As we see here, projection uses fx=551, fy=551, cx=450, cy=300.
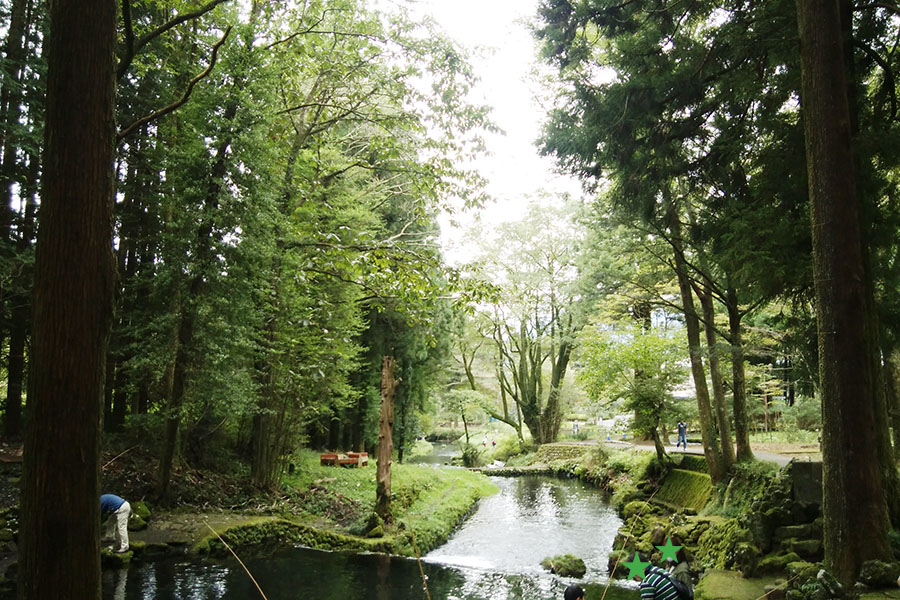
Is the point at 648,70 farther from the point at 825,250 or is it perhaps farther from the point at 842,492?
the point at 842,492

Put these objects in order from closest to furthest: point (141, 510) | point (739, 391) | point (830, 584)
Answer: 1. point (830, 584)
2. point (141, 510)
3. point (739, 391)

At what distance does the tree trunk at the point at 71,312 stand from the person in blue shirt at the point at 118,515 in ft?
21.0

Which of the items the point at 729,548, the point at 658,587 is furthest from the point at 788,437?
the point at 658,587

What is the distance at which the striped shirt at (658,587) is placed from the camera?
4898 mm

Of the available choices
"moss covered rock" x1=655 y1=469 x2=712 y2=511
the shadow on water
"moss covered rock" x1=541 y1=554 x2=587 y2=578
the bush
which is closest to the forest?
"moss covered rock" x1=655 y1=469 x2=712 y2=511

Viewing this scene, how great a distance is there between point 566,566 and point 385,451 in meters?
4.39

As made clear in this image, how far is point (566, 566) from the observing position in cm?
998

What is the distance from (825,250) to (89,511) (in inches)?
260

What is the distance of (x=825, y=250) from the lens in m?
5.68

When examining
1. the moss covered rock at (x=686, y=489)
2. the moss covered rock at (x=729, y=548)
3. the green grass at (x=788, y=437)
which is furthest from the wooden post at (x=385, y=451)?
the green grass at (x=788, y=437)

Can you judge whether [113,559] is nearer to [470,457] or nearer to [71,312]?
[71,312]

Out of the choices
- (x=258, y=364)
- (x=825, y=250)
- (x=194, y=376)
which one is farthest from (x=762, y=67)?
(x=258, y=364)

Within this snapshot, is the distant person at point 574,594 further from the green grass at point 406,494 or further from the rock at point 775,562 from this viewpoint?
the green grass at point 406,494

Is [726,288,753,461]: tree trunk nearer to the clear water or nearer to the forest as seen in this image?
the forest
